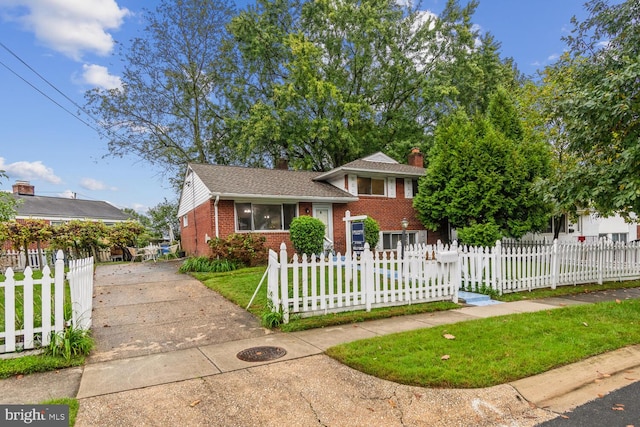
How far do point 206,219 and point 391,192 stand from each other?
9268 mm

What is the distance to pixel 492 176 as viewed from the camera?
15.1 m

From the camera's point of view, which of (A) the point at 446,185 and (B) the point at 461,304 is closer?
(B) the point at 461,304

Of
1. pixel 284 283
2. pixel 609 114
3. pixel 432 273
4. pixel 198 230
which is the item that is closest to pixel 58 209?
pixel 198 230

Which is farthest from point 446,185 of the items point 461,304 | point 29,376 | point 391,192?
point 29,376

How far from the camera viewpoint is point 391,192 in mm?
19125

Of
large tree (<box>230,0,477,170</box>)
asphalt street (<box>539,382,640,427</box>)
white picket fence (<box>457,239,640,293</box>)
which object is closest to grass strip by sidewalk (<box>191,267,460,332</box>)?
white picket fence (<box>457,239,640,293</box>)

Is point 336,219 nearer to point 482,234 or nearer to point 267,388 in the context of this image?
point 482,234

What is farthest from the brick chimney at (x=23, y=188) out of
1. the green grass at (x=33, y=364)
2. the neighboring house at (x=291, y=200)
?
the green grass at (x=33, y=364)

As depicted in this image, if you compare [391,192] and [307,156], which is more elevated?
[307,156]

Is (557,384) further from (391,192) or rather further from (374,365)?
(391,192)

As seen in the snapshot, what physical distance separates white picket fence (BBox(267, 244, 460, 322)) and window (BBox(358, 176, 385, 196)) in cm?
977

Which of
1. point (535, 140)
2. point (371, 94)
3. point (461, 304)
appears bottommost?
point (461, 304)

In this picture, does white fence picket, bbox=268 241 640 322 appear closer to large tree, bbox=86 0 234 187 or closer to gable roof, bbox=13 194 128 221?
large tree, bbox=86 0 234 187

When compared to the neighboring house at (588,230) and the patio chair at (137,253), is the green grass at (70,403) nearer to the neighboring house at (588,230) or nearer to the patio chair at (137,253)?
the patio chair at (137,253)
